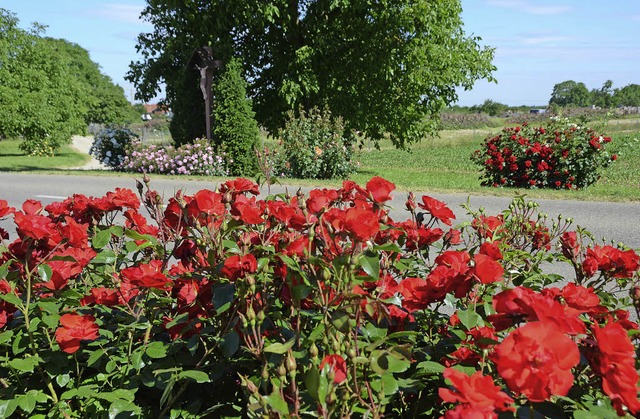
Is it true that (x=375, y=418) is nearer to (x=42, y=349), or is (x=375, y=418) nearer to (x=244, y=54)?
(x=42, y=349)

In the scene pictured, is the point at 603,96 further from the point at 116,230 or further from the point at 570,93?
the point at 116,230

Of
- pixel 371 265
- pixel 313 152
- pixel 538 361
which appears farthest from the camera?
pixel 313 152

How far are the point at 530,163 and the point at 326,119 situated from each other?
5.13 m

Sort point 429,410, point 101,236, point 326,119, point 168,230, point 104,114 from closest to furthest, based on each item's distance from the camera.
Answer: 1. point 429,410
2. point 101,236
3. point 168,230
4. point 326,119
5. point 104,114

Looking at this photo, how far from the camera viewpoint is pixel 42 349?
193 centimetres

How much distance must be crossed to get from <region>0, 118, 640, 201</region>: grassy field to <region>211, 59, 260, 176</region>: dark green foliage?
2707 mm

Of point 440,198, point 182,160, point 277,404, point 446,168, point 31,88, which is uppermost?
point 31,88

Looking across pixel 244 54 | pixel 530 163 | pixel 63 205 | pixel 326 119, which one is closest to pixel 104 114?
pixel 244 54

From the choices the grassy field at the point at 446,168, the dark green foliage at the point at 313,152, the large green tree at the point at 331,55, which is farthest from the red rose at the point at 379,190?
the large green tree at the point at 331,55

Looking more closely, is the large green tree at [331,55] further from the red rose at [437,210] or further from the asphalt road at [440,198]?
the red rose at [437,210]

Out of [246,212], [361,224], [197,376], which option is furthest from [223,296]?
[361,224]

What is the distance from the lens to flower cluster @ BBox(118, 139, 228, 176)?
15195 millimetres

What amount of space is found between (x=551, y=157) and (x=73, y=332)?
11.3m

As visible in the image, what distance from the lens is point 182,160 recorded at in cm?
1540
